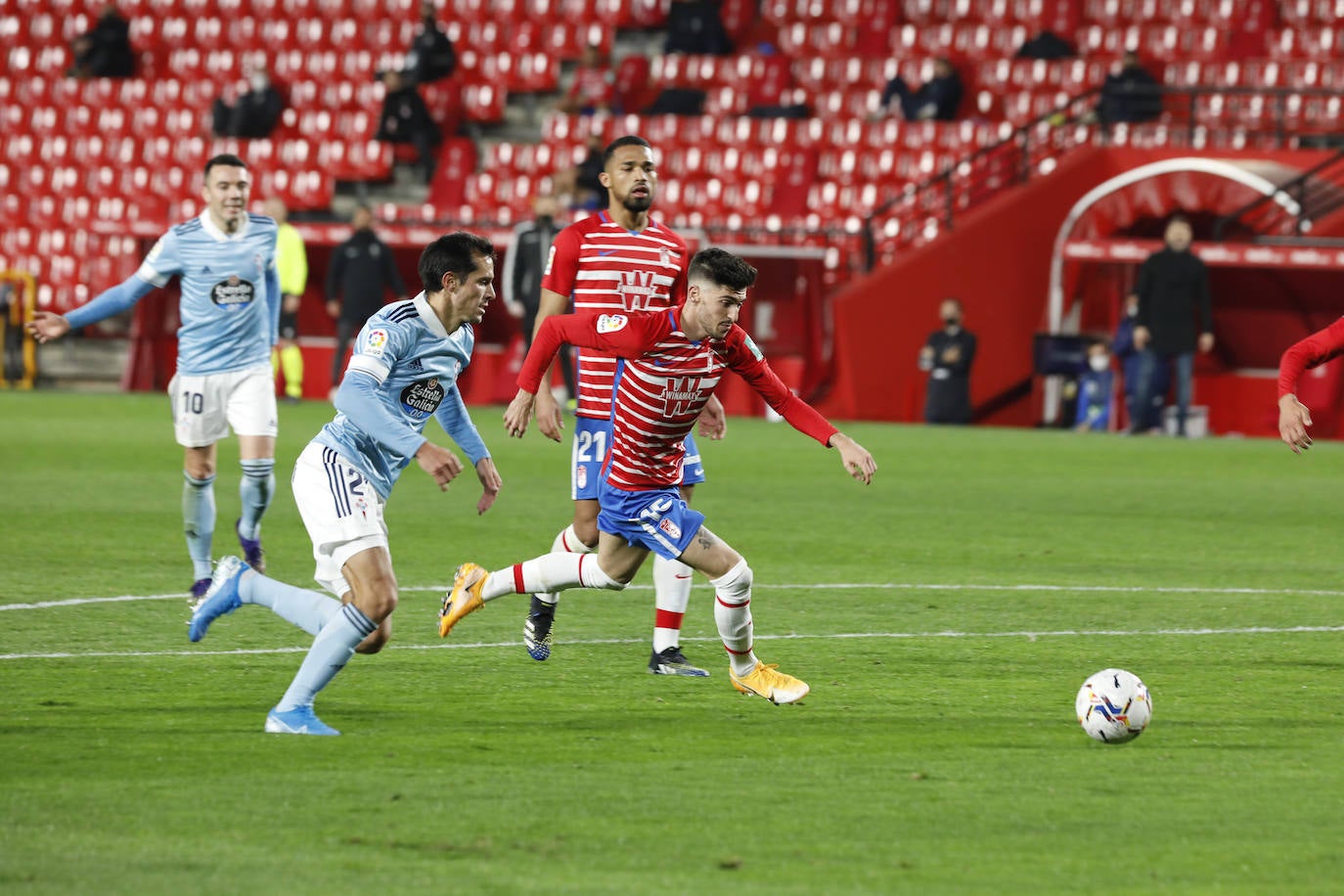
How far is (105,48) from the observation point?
30.0m

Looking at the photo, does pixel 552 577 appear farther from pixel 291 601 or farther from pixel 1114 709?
pixel 1114 709

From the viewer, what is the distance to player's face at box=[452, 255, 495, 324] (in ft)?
20.8

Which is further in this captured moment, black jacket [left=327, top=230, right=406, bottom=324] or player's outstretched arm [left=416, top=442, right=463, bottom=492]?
black jacket [left=327, top=230, right=406, bottom=324]

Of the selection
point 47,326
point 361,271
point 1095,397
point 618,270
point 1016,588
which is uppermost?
point 618,270

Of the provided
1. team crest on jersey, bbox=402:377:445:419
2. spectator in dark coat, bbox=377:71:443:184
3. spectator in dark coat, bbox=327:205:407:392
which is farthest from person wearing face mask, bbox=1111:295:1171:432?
team crest on jersey, bbox=402:377:445:419

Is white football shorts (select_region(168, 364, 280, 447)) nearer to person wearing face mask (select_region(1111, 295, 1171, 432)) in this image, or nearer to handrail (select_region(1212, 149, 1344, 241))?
person wearing face mask (select_region(1111, 295, 1171, 432))

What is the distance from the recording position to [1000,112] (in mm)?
24781

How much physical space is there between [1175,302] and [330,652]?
14839 millimetres

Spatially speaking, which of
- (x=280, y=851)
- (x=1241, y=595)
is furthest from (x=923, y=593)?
(x=280, y=851)

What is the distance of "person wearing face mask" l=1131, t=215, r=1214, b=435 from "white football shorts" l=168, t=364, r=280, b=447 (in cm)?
1190

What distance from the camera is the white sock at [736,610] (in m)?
6.65

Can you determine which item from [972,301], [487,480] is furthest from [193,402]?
[972,301]

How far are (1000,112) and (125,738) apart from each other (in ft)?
66.7

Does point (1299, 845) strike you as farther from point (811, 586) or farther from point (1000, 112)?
point (1000, 112)
